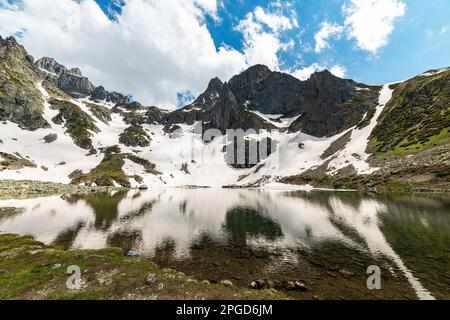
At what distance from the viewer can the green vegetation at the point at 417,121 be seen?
121688 mm

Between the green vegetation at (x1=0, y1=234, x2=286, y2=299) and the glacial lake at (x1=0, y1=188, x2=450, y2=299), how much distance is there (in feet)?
9.34

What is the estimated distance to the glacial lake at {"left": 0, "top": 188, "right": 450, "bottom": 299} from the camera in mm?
22688

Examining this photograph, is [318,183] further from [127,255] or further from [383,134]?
[127,255]

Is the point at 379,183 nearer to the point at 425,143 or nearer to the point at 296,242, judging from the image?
the point at 425,143

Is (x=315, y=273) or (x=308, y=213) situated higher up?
(x=308, y=213)

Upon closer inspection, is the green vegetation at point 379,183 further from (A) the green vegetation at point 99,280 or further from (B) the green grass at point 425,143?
(A) the green vegetation at point 99,280

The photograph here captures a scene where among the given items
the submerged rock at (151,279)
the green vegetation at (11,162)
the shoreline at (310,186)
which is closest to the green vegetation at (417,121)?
the shoreline at (310,186)

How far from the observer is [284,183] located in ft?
564

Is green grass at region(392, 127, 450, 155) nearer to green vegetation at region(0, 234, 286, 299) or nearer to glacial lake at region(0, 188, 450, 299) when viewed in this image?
glacial lake at region(0, 188, 450, 299)

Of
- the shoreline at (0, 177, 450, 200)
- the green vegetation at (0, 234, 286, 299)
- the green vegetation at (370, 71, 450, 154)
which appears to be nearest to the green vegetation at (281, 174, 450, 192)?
the shoreline at (0, 177, 450, 200)

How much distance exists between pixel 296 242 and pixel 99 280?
24747 millimetres

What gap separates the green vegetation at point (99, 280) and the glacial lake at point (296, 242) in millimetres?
2846
